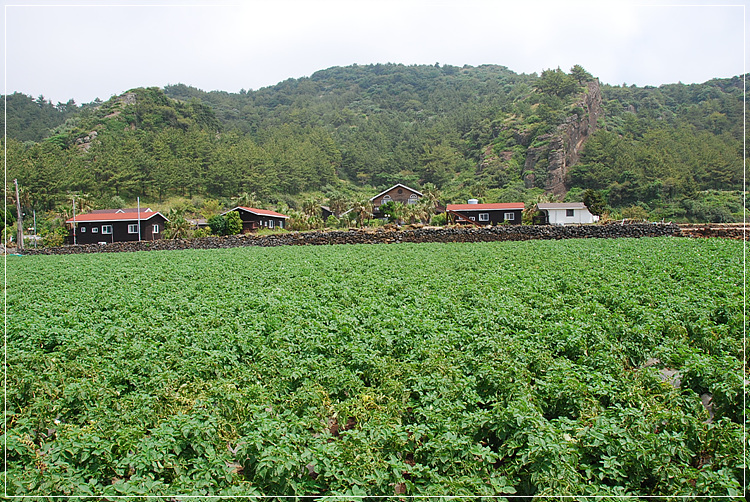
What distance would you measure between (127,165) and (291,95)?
116 m

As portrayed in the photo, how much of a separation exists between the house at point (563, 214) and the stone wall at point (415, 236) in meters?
15.4

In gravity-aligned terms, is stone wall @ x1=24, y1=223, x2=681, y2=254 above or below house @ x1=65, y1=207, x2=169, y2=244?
below

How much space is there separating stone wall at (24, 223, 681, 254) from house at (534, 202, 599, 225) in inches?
606

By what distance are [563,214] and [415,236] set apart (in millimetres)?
21245

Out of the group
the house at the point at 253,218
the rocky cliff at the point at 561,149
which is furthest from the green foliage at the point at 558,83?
the house at the point at 253,218

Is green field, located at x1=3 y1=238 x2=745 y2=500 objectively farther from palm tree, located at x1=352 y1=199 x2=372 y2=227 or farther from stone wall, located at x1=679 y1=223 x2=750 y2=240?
palm tree, located at x1=352 y1=199 x2=372 y2=227

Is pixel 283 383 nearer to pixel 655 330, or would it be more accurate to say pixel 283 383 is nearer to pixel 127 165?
pixel 655 330

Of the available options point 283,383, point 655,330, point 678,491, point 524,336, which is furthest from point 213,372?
point 655,330

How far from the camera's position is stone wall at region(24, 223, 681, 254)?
101 ft

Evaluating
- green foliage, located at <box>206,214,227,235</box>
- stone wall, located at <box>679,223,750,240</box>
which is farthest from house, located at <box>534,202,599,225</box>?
green foliage, located at <box>206,214,227,235</box>

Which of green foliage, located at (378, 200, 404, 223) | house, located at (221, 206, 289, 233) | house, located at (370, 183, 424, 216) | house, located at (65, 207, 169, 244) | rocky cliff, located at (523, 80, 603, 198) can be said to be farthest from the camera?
rocky cliff, located at (523, 80, 603, 198)

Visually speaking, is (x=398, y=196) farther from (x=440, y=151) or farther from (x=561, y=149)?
(x=561, y=149)

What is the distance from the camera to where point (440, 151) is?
306 feet

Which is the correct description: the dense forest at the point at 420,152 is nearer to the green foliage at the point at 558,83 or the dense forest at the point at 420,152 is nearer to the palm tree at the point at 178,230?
the green foliage at the point at 558,83
